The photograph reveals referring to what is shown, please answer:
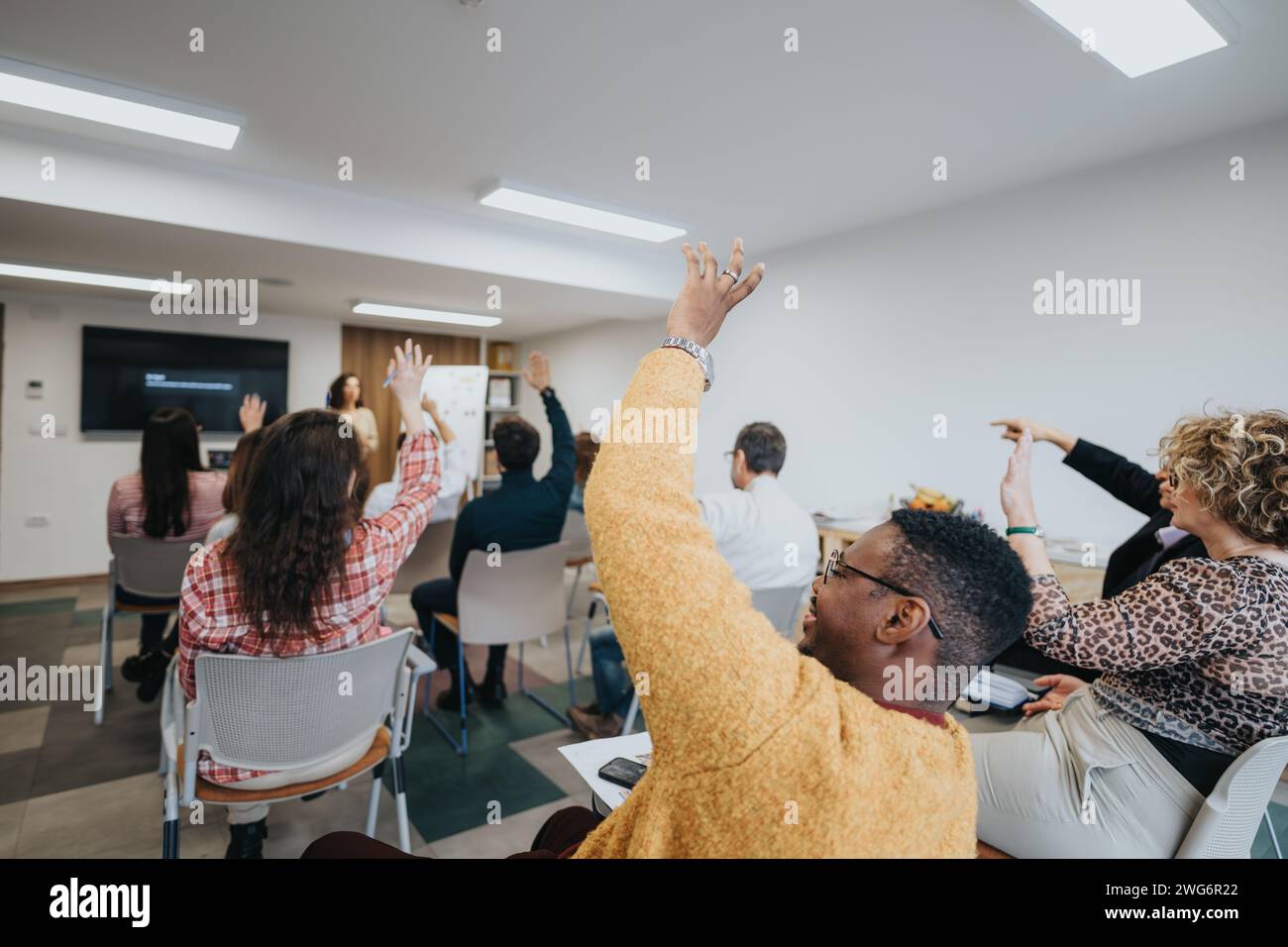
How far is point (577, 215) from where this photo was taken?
442 centimetres

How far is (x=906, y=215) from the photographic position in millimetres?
4504

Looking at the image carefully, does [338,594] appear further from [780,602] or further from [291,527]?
[780,602]

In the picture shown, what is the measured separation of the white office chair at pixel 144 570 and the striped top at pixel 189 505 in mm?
90

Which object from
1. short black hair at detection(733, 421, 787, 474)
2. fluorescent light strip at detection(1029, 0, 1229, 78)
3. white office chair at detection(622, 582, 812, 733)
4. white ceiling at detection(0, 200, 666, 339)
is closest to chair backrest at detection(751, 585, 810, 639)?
white office chair at detection(622, 582, 812, 733)

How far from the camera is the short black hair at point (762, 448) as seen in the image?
292cm

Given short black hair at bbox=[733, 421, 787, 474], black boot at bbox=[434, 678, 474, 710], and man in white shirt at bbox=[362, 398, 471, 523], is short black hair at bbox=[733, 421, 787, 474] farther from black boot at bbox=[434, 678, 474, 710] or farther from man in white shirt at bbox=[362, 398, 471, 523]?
black boot at bbox=[434, 678, 474, 710]

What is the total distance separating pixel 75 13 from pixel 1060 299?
4.40m

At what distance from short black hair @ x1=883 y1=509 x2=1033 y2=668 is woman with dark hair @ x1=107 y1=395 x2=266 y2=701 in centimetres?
320

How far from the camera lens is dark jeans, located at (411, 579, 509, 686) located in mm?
3559

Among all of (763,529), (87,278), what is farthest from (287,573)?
(87,278)

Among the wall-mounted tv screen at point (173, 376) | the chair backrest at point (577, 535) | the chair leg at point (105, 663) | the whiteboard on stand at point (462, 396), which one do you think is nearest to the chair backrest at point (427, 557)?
the chair backrest at point (577, 535)
